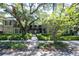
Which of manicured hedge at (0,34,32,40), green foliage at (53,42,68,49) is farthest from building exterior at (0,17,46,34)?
green foliage at (53,42,68,49)

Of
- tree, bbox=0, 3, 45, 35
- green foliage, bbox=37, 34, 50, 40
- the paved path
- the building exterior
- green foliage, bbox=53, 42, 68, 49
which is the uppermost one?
tree, bbox=0, 3, 45, 35

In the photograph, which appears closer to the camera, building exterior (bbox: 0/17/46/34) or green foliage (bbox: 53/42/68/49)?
building exterior (bbox: 0/17/46/34)

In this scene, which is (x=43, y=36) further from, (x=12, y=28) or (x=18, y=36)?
(x=12, y=28)

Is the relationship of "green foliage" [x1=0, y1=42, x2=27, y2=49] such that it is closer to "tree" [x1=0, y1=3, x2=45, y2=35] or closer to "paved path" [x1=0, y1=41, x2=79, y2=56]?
"paved path" [x1=0, y1=41, x2=79, y2=56]

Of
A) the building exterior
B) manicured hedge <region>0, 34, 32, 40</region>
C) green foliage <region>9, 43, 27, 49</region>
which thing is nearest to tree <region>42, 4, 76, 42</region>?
the building exterior

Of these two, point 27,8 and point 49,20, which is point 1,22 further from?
point 49,20

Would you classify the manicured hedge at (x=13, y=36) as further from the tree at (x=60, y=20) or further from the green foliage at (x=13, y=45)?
the tree at (x=60, y=20)

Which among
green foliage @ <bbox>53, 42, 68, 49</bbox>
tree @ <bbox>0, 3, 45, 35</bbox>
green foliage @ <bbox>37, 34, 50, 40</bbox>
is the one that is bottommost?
green foliage @ <bbox>53, 42, 68, 49</bbox>

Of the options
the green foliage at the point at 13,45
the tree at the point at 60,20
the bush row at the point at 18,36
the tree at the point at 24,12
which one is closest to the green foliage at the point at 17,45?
the green foliage at the point at 13,45

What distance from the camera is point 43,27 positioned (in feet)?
8.75

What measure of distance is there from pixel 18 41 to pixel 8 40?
0.19 m

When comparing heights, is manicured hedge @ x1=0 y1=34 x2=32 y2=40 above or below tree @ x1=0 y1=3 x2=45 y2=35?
below

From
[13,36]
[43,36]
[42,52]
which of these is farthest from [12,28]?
[42,52]

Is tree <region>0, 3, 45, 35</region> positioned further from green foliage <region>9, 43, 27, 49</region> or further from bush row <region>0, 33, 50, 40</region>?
green foliage <region>9, 43, 27, 49</region>
